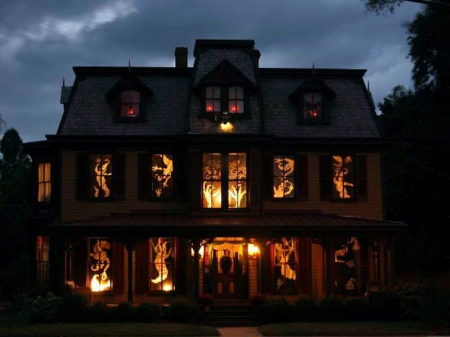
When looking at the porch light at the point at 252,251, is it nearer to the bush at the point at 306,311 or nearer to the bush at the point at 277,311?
the bush at the point at 277,311

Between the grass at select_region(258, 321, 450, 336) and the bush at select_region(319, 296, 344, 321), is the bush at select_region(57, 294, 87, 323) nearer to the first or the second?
the grass at select_region(258, 321, 450, 336)

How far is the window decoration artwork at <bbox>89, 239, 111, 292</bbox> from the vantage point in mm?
28558

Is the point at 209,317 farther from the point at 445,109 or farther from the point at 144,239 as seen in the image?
the point at 445,109

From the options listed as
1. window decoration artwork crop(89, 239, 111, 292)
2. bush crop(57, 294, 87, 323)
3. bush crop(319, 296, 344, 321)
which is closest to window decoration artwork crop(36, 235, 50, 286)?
window decoration artwork crop(89, 239, 111, 292)

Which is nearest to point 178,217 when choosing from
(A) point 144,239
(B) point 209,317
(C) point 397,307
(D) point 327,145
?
(A) point 144,239

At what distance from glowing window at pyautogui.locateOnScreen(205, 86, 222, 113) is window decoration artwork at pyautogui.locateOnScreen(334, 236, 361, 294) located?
7.72 metres

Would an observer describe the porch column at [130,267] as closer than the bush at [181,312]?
No

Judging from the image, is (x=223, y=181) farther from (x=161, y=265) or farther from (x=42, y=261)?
(x=42, y=261)

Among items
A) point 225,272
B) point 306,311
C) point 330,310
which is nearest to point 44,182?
point 225,272

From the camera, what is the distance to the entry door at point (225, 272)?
28.7 meters

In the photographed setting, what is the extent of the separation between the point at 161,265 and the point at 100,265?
247cm

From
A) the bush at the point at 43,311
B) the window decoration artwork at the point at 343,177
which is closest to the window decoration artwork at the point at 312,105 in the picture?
the window decoration artwork at the point at 343,177

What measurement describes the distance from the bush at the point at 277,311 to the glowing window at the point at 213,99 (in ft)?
28.9

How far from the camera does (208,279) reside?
94.1ft
